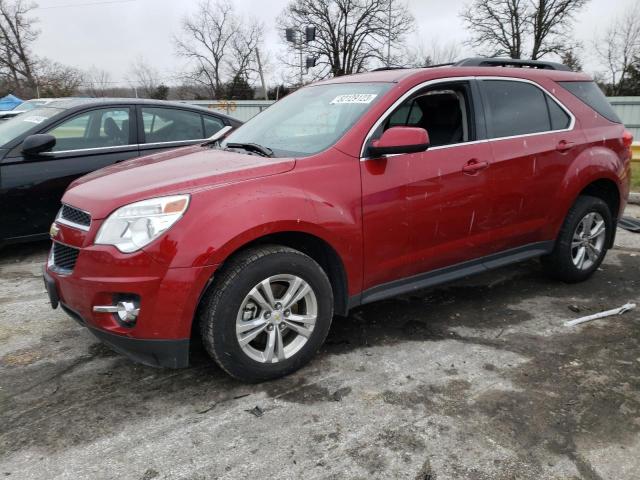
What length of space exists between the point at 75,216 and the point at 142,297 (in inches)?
26.8

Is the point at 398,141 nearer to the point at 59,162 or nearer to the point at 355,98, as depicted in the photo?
the point at 355,98

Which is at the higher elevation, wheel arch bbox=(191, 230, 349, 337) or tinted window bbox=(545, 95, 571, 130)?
tinted window bbox=(545, 95, 571, 130)

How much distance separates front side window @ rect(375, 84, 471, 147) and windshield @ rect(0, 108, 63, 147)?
3721mm

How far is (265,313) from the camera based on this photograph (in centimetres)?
282

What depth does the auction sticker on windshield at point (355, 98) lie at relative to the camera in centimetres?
331

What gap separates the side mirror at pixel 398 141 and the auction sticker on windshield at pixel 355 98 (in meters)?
0.37

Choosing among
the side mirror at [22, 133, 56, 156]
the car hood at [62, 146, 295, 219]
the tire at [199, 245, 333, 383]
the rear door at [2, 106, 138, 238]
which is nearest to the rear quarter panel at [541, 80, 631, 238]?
the tire at [199, 245, 333, 383]

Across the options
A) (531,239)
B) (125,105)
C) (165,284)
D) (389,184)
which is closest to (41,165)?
(125,105)

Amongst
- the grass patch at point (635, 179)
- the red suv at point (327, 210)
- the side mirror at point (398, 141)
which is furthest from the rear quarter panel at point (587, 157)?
the grass patch at point (635, 179)

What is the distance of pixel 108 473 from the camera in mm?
2234

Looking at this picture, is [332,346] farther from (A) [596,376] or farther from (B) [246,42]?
(B) [246,42]

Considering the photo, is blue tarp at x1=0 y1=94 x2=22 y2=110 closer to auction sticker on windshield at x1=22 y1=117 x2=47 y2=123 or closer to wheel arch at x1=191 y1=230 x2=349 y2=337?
auction sticker on windshield at x1=22 y1=117 x2=47 y2=123

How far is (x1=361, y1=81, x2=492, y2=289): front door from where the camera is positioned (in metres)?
3.12

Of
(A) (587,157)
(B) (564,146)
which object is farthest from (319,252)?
(A) (587,157)
